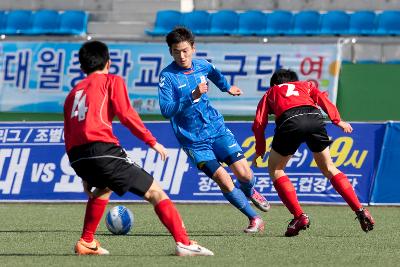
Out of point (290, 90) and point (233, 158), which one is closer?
point (290, 90)

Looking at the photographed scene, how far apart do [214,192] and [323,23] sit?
6.22 meters

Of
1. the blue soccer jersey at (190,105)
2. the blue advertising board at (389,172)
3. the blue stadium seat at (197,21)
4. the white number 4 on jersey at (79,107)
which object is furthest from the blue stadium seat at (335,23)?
the white number 4 on jersey at (79,107)

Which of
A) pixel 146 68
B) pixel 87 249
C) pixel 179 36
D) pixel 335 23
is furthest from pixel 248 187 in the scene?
pixel 335 23

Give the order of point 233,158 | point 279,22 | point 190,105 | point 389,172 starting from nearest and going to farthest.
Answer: point 190,105 → point 233,158 → point 389,172 → point 279,22

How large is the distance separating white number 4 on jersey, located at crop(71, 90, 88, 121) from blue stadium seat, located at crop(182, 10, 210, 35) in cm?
1225

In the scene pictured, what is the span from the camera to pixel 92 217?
7957 millimetres

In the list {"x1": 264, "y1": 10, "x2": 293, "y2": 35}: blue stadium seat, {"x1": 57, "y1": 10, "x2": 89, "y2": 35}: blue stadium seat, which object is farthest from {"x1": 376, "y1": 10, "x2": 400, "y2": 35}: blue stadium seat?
{"x1": 57, "y1": 10, "x2": 89, "y2": 35}: blue stadium seat

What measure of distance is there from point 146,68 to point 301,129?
7858 millimetres

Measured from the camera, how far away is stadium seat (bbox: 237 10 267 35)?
19.6m

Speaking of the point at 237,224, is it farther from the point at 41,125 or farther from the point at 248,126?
the point at 41,125

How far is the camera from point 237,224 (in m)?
11.3

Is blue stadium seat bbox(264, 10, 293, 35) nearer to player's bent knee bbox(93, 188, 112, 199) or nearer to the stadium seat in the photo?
the stadium seat

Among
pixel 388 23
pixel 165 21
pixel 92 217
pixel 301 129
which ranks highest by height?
pixel 301 129

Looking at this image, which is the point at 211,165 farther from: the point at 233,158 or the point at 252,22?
the point at 252,22
